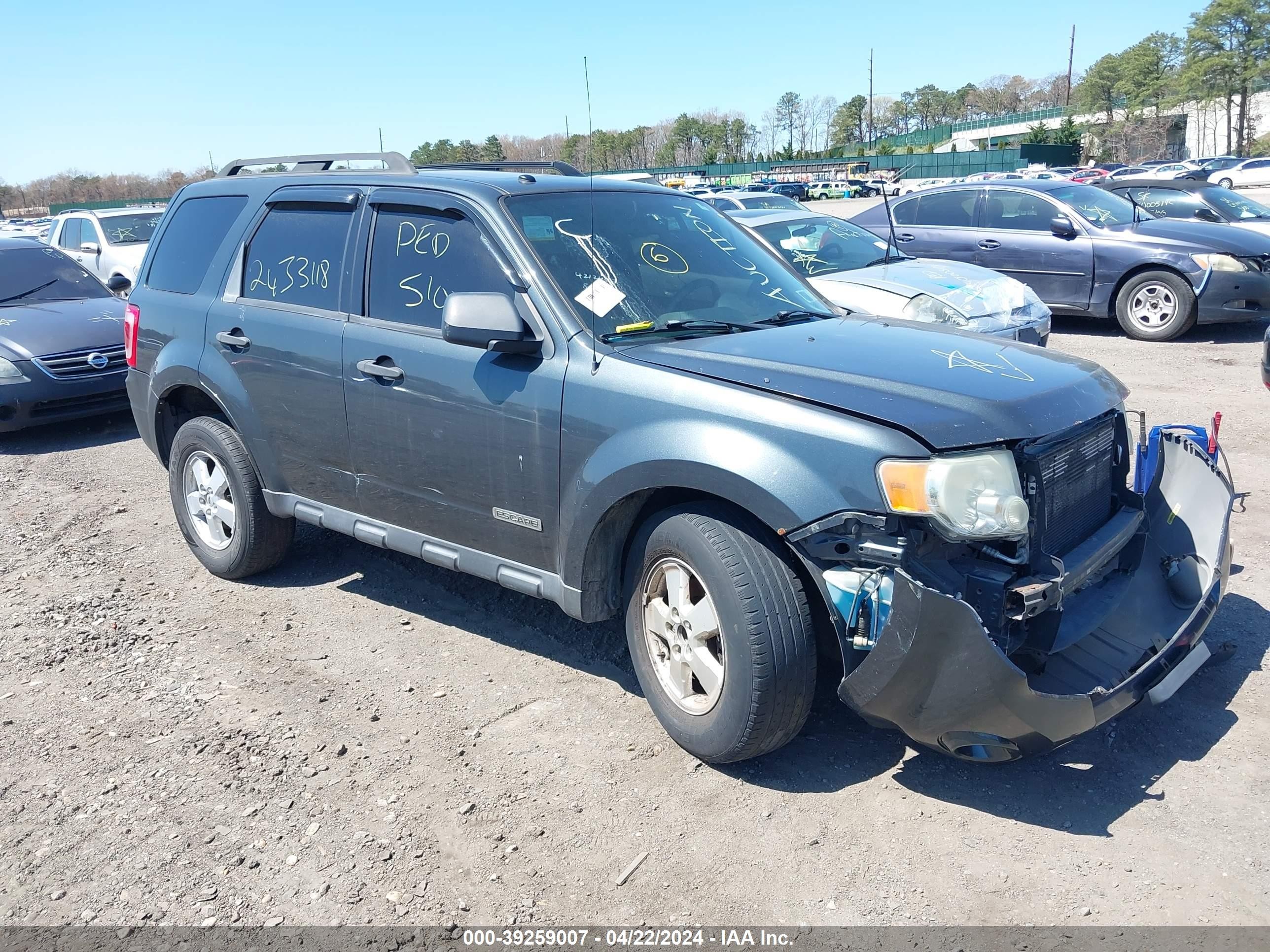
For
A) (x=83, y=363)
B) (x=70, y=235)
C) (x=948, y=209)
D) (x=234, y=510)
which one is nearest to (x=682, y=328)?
(x=234, y=510)

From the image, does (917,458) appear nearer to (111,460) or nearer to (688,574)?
(688,574)

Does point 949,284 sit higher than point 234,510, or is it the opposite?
point 949,284

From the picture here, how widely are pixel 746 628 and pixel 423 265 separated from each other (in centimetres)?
211

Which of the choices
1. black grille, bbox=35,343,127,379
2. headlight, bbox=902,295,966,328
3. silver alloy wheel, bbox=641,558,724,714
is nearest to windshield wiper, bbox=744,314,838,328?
silver alloy wheel, bbox=641,558,724,714

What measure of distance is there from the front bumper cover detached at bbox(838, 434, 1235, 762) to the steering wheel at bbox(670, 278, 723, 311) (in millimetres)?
1600

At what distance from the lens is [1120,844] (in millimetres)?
2980

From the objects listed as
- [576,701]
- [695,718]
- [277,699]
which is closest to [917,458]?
[695,718]

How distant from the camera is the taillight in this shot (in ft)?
17.8

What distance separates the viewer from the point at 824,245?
9.19 m

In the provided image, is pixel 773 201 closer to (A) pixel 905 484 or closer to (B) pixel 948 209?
(B) pixel 948 209

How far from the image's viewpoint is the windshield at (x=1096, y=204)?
11.0m

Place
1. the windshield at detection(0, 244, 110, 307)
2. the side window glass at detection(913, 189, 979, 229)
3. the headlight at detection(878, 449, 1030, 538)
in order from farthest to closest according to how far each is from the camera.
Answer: the side window glass at detection(913, 189, 979, 229) < the windshield at detection(0, 244, 110, 307) < the headlight at detection(878, 449, 1030, 538)

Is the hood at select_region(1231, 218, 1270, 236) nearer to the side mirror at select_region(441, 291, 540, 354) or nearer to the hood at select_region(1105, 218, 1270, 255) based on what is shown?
the hood at select_region(1105, 218, 1270, 255)

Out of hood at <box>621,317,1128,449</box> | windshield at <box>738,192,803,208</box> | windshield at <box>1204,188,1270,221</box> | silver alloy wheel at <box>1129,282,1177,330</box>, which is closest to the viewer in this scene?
hood at <box>621,317,1128,449</box>
